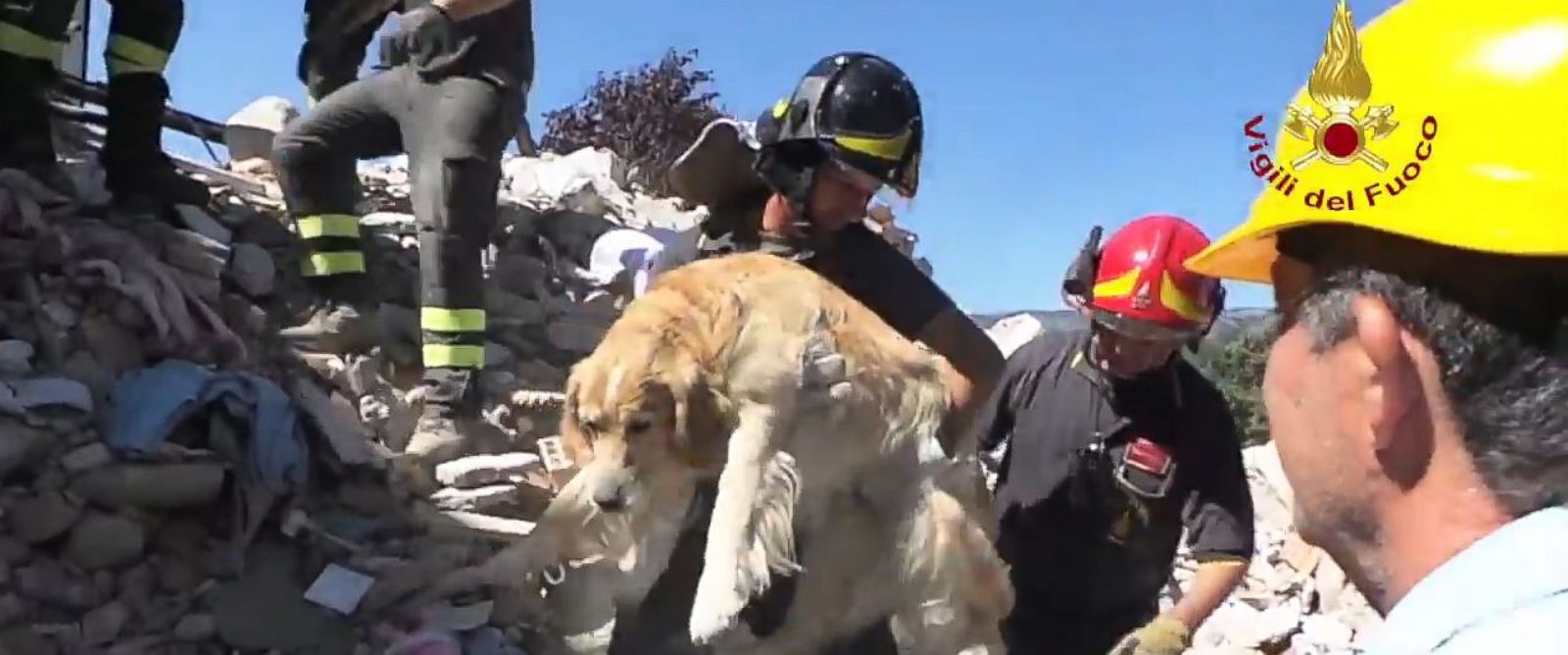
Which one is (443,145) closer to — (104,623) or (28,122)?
(28,122)

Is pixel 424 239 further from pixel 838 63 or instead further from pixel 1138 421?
pixel 1138 421

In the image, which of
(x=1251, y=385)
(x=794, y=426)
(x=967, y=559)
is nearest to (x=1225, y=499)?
(x=967, y=559)

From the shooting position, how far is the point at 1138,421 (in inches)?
145

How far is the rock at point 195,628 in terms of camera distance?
4117 millimetres

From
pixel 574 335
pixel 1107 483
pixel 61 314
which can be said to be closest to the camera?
pixel 1107 483

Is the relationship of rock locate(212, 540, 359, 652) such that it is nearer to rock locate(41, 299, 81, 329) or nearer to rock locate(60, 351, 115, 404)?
rock locate(60, 351, 115, 404)

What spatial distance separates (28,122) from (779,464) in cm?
363

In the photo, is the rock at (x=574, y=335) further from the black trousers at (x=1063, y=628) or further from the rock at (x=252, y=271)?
the black trousers at (x=1063, y=628)

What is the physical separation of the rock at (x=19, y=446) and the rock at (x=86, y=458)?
71 mm

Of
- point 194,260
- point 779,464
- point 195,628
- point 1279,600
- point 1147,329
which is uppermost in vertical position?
point 1147,329

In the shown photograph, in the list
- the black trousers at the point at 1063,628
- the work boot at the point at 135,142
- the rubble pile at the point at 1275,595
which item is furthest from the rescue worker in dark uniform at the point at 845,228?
the rubble pile at the point at 1275,595

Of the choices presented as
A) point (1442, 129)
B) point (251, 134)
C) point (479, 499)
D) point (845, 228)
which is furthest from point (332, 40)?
point (1442, 129)

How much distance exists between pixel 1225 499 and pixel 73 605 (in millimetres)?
3187

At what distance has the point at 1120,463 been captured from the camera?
12.0 ft
